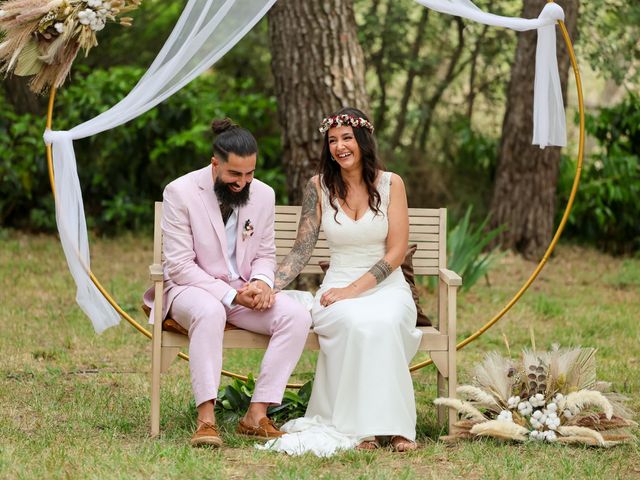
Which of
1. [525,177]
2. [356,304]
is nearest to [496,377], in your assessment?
[356,304]

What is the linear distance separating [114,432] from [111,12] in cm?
174

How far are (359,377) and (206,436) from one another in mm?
622

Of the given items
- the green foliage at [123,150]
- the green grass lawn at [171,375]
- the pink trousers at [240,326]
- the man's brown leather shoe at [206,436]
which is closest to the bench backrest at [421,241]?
the pink trousers at [240,326]

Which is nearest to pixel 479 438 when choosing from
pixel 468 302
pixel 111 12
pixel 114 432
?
pixel 114 432

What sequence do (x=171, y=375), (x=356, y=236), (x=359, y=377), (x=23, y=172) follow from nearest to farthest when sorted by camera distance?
(x=359, y=377) → (x=356, y=236) → (x=171, y=375) → (x=23, y=172)

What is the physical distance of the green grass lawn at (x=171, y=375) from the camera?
385 centimetres

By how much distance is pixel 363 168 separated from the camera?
15.5 ft

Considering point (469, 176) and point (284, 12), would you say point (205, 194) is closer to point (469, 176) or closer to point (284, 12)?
point (284, 12)

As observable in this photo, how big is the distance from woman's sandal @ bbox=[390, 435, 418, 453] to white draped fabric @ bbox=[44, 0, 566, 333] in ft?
4.22

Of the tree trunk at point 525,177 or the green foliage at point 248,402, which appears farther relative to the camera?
the tree trunk at point 525,177

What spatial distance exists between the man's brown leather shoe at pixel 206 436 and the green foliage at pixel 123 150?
528 cm

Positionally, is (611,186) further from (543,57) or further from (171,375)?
(171,375)

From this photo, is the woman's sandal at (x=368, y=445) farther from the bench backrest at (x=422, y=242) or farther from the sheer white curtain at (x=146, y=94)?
the sheer white curtain at (x=146, y=94)

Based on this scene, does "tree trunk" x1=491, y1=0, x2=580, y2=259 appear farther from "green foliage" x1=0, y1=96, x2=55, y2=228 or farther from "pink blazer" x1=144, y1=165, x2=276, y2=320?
"pink blazer" x1=144, y1=165, x2=276, y2=320
